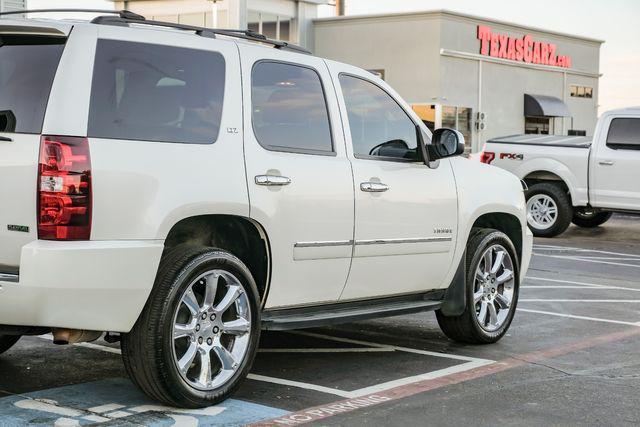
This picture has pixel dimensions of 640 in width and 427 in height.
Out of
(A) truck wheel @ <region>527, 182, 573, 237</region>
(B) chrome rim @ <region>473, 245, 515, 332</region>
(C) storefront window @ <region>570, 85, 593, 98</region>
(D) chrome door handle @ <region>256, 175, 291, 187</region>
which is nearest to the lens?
(D) chrome door handle @ <region>256, 175, 291, 187</region>

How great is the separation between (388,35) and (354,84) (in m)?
33.5

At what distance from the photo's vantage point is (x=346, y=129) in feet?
22.1

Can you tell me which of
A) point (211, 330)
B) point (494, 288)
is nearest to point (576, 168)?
point (494, 288)

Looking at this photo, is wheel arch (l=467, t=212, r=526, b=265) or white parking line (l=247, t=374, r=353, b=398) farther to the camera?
wheel arch (l=467, t=212, r=526, b=265)

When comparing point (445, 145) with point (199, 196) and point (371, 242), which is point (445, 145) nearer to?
point (371, 242)

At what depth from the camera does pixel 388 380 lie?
6.59 meters

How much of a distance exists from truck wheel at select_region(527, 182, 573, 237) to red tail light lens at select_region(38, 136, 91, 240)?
13.7 metres

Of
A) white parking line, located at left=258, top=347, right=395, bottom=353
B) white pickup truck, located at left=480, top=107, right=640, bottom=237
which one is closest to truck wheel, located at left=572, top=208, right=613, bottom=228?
white pickup truck, located at left=480, top=107, right=640, bottom=237

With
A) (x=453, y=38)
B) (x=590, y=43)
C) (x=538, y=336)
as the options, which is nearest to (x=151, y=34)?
(x=538, y=336)

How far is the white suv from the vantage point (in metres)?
5.23

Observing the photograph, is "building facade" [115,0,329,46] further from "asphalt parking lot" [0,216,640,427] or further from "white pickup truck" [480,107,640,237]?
"asphalt parking lot" [0,216,640,427]

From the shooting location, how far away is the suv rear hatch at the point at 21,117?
5.23 metres

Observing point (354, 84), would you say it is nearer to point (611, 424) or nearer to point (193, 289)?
point (193, 289)

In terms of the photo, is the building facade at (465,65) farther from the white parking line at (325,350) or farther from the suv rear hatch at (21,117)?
the suv rear hatch at (21,117)
